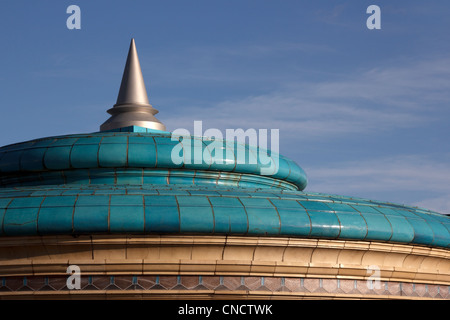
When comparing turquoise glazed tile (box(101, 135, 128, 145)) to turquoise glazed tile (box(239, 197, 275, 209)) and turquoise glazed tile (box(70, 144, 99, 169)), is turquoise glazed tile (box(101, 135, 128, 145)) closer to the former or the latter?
turquoise glazed tile (box(70, 144, 99, 169))

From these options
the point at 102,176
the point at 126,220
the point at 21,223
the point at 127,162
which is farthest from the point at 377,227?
the point at 21,223

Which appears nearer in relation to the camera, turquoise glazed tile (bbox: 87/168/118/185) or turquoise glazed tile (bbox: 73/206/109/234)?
turquoise glazed tile (bbox: 73/206/109/234)

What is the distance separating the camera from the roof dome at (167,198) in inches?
679

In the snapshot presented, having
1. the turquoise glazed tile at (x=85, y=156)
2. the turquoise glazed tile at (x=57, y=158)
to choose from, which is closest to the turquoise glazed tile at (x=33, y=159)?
the turquoise glazed tile at (x=57, y=158)

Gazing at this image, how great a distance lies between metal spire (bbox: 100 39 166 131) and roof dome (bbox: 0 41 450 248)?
1425 mm

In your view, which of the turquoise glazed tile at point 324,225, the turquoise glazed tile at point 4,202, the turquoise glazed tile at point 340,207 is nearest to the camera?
the turquoise glazed tile at point 4,202

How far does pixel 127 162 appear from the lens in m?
21.3

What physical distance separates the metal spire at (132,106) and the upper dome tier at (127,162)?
14.0 ft

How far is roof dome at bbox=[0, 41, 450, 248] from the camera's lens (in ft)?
56.6

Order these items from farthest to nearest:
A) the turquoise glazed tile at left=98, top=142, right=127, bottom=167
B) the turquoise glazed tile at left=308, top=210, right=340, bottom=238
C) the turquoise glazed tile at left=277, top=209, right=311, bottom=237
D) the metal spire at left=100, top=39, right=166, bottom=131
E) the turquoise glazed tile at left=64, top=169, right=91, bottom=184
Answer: the metal spire at left=100, top=39, right=166, bottom=131
the turquoise glazed tile at left=64, top=169, right=91, bottom=184
the turquoise glazed tile at left=98, top=142, right=127, bottom=167
the turquoise glazed tile at left=308, top=210, right=340, bottom=238
the turquoise glazed tile at left=277, top=209, right=311, bottom=237

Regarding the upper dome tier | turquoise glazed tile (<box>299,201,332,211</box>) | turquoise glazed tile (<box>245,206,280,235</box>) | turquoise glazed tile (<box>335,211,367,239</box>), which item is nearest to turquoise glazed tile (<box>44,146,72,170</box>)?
the upper dome tier

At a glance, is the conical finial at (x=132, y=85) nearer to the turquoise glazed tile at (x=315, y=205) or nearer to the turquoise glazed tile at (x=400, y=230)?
the turquoise glazed tile at (x=315, y=205)
